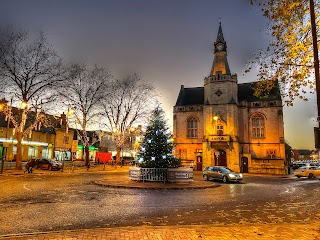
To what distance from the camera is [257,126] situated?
142 ft

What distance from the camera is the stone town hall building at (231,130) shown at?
4053 cm

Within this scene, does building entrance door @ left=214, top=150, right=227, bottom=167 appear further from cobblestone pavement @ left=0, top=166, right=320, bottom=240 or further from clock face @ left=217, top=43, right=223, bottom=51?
cobblestone pavement @ left=0, top=166, right=320, bottom=240

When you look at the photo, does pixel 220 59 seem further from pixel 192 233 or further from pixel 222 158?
pixel 192 233

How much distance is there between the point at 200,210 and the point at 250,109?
3680 centimetres

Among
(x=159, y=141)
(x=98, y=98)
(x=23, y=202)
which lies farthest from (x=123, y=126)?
(x=23, y=202)

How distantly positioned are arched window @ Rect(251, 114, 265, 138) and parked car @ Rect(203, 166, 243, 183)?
65.6 ft

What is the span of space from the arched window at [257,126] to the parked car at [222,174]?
20.0 metres

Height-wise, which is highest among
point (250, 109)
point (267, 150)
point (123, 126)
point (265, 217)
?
point (250, 109)

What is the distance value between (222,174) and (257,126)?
21742 millimetres

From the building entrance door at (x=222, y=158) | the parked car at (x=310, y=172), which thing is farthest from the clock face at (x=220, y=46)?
the parked car at (x=310, y=172)

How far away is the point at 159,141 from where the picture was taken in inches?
811

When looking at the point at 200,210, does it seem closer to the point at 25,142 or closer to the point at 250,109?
the point at 250,109

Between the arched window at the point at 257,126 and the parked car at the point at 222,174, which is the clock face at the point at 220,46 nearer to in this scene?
the arched window at the point at 257,126

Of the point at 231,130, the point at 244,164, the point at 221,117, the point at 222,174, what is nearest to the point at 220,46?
the point at 221,117
